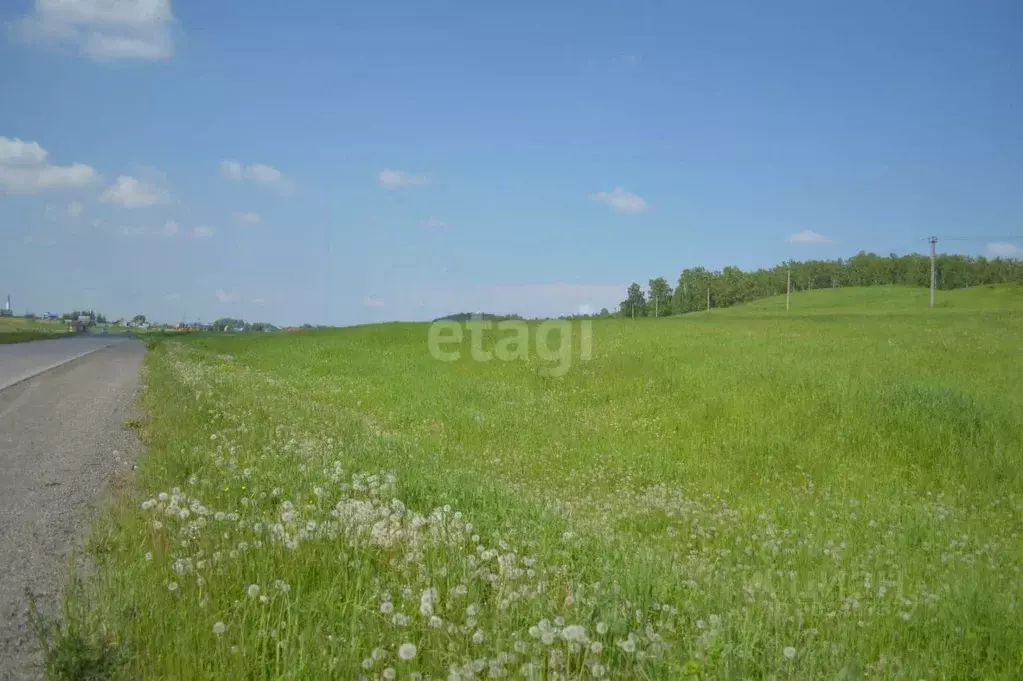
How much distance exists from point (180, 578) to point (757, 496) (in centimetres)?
885

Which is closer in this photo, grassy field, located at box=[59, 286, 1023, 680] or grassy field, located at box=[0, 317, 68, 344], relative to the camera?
grassy field, located at box=[59, 286, 1023, 680]

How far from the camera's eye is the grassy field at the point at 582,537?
4422 mm

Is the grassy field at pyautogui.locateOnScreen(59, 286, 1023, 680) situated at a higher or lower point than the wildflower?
lower

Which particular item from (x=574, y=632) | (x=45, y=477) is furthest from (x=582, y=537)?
(x=45, y=477)

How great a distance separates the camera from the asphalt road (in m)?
5.20

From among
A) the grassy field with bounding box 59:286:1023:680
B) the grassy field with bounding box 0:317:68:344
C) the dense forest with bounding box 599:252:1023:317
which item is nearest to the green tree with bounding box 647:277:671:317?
the dense forest with bounding box 599:252:1023:317

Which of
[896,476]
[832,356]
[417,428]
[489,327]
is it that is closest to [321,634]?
[896,476]

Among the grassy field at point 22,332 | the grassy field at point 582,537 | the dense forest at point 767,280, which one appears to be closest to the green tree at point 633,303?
the dense forest at point 767,280

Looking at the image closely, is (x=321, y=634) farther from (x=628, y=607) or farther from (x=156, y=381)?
(x=156, y=381)

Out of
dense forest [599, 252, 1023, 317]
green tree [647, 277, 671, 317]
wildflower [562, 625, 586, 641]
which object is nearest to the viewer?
wildflower [562, 625, 586, 641]

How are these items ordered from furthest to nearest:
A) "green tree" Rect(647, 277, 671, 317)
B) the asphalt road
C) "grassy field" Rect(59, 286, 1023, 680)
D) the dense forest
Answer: "green tree" Rect(647, 277, 671, 317)
the dense forest
the asphalt road
"grassy field" Rect(59, 286, 1023, 680)

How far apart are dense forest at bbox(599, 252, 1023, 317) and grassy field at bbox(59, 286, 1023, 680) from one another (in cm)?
16542

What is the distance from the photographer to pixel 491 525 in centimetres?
704

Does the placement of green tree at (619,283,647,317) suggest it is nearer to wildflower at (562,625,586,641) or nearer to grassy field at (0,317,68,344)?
grassy field at (0,317,68,344)
